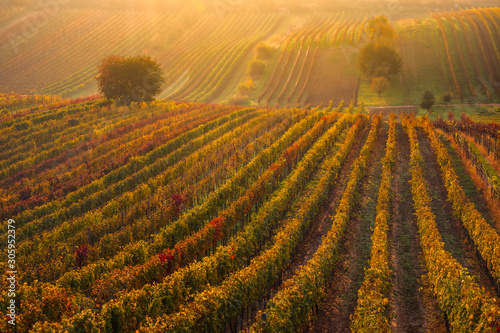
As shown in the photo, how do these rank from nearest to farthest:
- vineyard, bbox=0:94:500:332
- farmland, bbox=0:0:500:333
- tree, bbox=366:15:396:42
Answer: vineyard, bbox=0:94:500:332 → farmland, bbox=0:0:500:333 → tree, bbox=366:15:396:42

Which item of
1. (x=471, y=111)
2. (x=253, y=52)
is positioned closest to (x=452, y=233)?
(x=471, y=111)

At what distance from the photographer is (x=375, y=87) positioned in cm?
6359

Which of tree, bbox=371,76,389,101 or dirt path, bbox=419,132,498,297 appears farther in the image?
tree, bbox=371,76,389,101

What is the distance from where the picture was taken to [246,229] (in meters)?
18.9

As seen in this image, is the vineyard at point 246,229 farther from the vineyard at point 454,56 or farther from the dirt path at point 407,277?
the vineyard at point 454,56

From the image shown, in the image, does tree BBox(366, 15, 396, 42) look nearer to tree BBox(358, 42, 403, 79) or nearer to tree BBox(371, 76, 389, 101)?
tree BBox(358, 42, 403, 79)

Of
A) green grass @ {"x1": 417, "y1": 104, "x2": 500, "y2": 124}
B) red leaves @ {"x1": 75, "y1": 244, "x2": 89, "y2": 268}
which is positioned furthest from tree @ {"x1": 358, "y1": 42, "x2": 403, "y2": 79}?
red leaves @ {"x1": 75, "y1": 244, "x2": 89, "y2": 268}

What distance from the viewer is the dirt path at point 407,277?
1373 cm

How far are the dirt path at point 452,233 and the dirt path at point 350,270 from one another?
3.75 metres

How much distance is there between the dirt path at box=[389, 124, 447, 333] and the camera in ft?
45.0

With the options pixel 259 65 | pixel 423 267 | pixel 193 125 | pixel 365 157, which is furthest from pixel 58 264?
pixel 259 65

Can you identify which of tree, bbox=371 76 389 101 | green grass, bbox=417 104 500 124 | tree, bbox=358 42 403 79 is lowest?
green grass, bbox=417 104 500 124

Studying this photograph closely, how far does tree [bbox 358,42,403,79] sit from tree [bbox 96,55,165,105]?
128ft

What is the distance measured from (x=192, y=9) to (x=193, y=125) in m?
102
